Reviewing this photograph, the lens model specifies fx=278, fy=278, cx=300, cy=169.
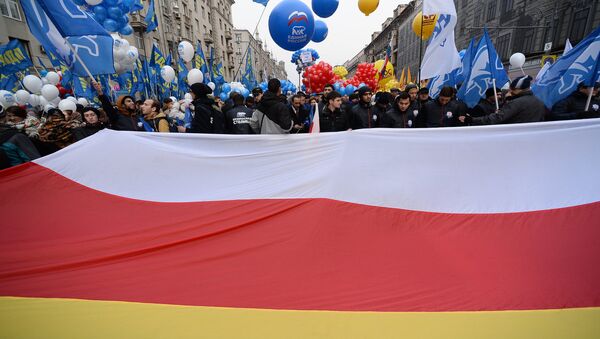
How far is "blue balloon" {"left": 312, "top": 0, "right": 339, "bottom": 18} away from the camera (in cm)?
1033

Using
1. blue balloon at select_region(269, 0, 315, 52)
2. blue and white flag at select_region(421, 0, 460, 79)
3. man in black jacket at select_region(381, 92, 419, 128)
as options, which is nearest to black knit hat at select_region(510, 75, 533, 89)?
man in black jacket at select_region(381, 92, 419, 128)

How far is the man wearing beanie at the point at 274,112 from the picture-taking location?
155 inches

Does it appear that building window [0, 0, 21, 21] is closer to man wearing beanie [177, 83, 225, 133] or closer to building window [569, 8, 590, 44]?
man wearing beanie [177, 83, 225, 133]

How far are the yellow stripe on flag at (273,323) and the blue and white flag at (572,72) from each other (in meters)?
4.29

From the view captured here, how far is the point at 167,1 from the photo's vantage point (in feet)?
91.8

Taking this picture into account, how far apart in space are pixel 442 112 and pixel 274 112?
9.42 feet

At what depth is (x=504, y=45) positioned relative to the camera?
807 inches

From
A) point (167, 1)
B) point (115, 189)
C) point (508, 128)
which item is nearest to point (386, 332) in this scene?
→ point (508, 128)

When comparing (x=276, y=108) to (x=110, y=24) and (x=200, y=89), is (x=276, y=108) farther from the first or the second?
(x=110, y=24)

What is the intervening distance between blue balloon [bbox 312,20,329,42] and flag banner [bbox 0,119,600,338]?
45.9ft

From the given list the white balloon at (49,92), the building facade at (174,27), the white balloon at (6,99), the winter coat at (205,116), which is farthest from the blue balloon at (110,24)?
the winter coat at (205,116)

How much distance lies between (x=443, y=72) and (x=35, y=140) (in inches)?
252

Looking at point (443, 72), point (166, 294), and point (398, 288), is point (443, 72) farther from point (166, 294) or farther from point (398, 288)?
point (166, 294)

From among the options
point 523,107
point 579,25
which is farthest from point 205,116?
point 579,25
